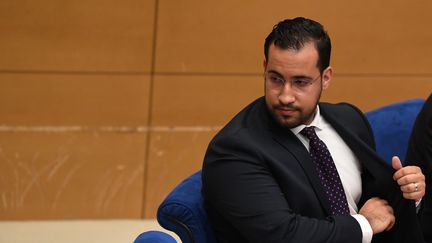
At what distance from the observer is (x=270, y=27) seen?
150 inches

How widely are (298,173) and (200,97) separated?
1.74 metres

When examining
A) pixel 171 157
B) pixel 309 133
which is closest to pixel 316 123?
pixel 309 133

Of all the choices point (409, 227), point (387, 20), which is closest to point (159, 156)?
point (387, 20)

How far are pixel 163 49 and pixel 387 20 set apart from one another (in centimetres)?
124

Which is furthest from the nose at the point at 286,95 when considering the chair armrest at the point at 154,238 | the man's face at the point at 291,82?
the chair armrest at the point at 154,238

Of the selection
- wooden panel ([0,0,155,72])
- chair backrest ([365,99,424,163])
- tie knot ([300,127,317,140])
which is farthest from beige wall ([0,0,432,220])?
tie knot ([300,127,317,140])

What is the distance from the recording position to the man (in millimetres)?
2076

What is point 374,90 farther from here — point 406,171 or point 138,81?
point 406,171

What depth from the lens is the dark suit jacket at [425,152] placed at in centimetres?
252

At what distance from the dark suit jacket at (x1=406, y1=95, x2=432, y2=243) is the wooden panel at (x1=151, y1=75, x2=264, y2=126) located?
1.42 m

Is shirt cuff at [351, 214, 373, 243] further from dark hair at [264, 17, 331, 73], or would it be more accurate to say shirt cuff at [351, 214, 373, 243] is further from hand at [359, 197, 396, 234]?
dark hair at [264, 17, 331, 73]

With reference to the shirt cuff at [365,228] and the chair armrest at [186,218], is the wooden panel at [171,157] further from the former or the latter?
the shirt cuff at [365,228]

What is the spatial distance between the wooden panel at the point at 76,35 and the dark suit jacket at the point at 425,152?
1639mm

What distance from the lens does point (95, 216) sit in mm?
3963
